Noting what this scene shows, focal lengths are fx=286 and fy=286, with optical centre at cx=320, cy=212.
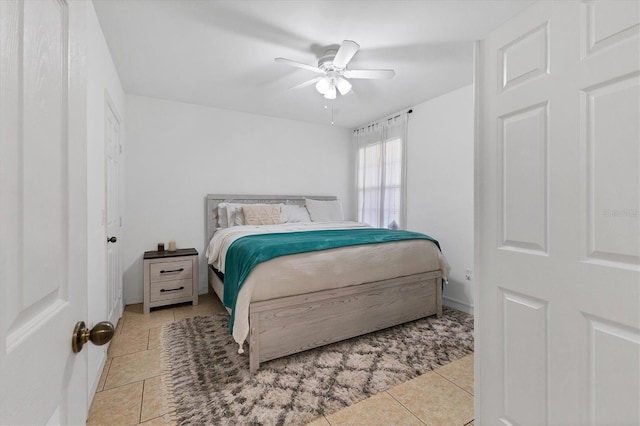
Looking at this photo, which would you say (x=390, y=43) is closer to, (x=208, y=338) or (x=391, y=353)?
(x=391, y=353)

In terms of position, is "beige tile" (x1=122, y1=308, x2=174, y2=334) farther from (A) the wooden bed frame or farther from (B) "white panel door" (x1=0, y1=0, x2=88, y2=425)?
(B) "white panel door" (x1=0, y1=0, x2=88, y2=425)

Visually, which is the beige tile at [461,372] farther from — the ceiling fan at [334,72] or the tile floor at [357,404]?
the ceiling fan at [334,72]

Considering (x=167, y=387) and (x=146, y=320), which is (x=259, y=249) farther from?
(x=146, y=320)

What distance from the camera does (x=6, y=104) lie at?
14.9 inches

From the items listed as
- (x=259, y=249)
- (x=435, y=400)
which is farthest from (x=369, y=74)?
(x=435, y=400)

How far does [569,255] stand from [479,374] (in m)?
0.68

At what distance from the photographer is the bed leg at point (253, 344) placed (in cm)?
194

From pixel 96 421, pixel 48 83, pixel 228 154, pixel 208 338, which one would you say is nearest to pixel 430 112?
pixel 228 154

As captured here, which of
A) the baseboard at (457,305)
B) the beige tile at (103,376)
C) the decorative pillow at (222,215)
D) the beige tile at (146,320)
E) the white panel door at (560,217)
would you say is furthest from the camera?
the decorative pillow at (222,215)

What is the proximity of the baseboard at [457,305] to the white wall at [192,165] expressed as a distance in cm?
248

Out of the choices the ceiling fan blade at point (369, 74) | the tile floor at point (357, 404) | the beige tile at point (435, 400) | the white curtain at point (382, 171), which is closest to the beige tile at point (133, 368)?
the tile floor at point (357, 404)

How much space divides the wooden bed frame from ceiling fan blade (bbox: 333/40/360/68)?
1.81m

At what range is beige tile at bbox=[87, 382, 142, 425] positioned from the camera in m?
1.53

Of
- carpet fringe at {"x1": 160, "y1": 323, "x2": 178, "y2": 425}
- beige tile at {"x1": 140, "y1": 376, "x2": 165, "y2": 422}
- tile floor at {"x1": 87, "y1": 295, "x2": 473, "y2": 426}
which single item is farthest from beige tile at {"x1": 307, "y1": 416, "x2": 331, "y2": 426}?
beige tile at {"x1": 140, "y1": 376, "x2": 165, "y2": 422}
